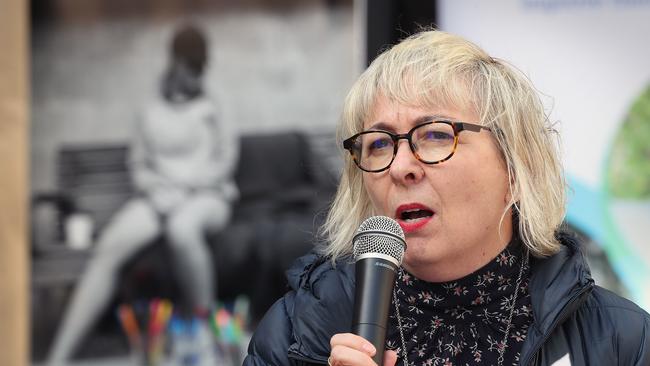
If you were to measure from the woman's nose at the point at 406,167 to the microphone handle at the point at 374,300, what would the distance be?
0.28 metres

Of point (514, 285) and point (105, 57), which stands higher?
point (105, 57)

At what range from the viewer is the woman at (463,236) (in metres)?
2.28

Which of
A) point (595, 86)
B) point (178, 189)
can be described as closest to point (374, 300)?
point (595, 86)

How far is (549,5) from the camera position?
180 inches

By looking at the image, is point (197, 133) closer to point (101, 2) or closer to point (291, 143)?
point (291, 143)

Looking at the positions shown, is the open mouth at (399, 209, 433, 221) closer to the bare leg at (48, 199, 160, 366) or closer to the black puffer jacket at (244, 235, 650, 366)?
the black puffer jacket at (244, 235, 650, 366)

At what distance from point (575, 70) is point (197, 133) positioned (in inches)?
89.8

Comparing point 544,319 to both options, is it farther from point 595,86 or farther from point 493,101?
point 595,86

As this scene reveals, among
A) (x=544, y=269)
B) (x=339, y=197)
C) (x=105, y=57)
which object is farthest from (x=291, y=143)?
(x=544, y=269)

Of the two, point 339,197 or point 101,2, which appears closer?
point 339,197

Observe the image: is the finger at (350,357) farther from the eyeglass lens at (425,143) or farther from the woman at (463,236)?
the eyeglass lens at (425,143)

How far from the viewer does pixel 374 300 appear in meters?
2.00

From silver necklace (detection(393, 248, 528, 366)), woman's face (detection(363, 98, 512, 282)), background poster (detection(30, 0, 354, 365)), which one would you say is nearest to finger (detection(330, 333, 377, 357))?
woman's face (detection(363, 98, 512, 282))

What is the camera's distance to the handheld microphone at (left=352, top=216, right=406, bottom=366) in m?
1.99
